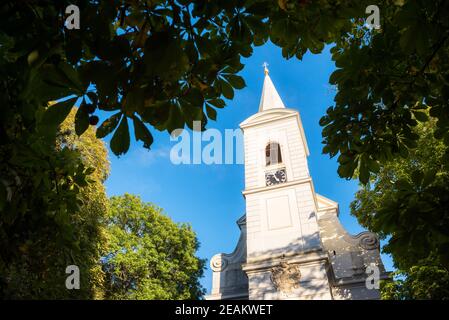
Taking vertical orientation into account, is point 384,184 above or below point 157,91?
above

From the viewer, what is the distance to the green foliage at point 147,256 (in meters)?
22.5

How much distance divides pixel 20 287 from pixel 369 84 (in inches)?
470

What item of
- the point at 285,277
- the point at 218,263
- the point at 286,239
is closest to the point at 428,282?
the point at 285,277

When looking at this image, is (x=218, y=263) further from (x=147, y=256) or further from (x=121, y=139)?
(x=121, y=139)

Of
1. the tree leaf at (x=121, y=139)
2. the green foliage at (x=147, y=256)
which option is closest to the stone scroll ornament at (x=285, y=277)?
the green foliage at (x=147, y=256)

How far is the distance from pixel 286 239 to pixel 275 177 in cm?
435

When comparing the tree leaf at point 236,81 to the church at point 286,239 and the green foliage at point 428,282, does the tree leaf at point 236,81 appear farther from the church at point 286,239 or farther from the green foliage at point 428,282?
the church at point 286,239

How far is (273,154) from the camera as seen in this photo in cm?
2334

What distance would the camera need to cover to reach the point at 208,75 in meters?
2.50

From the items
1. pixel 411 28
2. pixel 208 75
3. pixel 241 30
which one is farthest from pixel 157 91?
pixel 411 28

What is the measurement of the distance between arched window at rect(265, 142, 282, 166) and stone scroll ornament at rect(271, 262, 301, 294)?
7.23 metres

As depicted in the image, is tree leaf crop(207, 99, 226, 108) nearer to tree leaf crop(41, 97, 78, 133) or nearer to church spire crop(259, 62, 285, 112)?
tree leaf crop(41, 97, 78, 133)

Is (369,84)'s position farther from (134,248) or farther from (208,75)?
(134,248)

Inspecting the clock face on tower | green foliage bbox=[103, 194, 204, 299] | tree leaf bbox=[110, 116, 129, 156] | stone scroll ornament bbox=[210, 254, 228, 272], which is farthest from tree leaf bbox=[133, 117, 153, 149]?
stone scroll ornament bbox=[210, 254, 228, 272]
